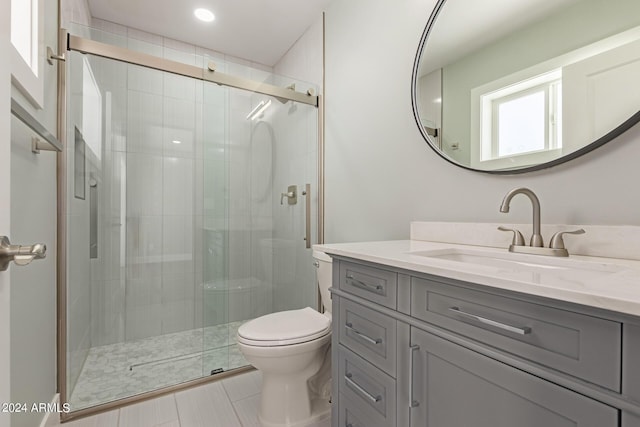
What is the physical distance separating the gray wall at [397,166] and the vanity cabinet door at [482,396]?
633 millimetres

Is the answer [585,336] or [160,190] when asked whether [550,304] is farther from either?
[160,190]

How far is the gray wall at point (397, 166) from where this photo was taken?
96cm

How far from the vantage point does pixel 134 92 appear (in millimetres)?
2264

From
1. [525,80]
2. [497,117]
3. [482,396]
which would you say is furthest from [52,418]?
[525,80]

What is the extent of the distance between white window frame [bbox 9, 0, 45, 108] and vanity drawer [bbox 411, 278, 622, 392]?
1451mm

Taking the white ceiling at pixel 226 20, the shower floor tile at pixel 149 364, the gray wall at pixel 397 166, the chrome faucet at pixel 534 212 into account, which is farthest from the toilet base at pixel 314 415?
the white ceiling at pixel 226 20

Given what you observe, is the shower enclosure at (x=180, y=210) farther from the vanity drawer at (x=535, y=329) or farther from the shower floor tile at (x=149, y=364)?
the vanity drawer at (x=535, y=329)

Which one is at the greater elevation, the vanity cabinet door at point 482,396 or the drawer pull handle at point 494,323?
the drawer pull handle at point 494,323

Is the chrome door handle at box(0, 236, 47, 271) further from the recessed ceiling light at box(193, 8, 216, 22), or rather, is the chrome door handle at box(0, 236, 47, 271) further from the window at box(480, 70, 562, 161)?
the recessed ceiling light at box(193, 8, 216, 22)

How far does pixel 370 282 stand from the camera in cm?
104

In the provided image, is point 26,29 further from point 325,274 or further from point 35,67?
point 325,274

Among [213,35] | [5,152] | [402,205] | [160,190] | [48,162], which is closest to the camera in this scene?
[5,152]

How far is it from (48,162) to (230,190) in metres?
0.96

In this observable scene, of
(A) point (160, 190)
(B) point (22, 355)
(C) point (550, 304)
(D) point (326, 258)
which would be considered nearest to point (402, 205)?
(D) point (326, 258)
